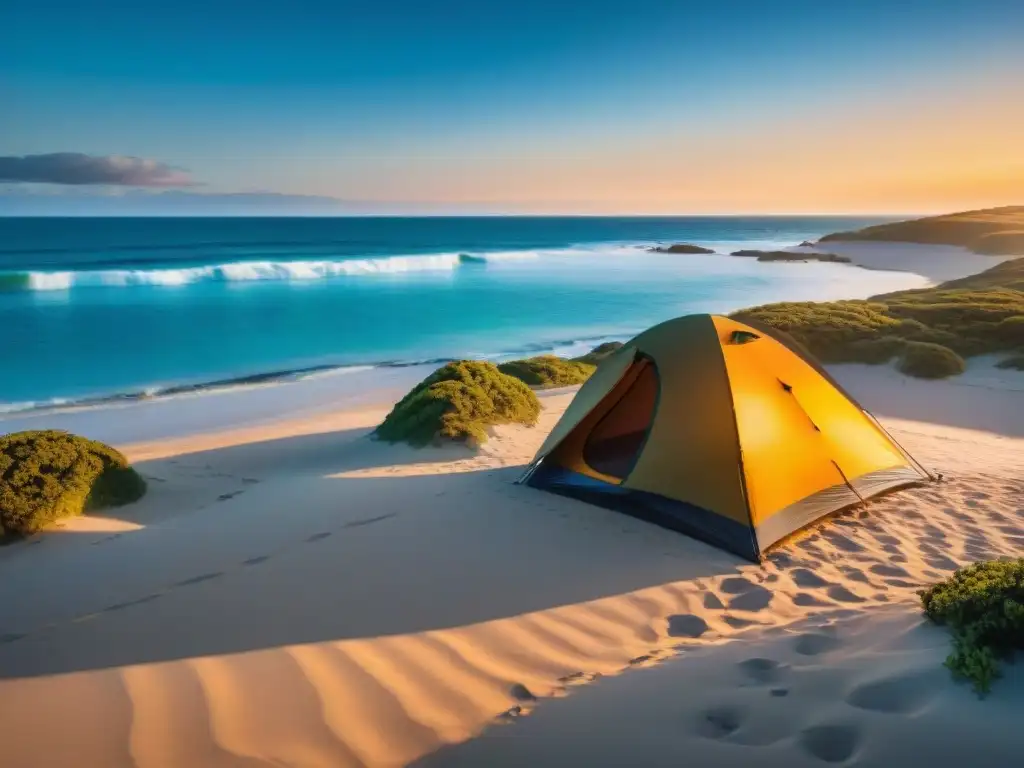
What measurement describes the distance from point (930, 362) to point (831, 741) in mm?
13835

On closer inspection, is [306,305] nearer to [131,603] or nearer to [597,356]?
[597,356]

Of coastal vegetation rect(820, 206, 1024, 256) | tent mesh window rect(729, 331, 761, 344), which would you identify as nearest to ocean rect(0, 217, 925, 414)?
tent mesh window rect(729, 331, 761, 344)

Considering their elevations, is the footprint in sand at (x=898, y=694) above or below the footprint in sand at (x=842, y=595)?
above

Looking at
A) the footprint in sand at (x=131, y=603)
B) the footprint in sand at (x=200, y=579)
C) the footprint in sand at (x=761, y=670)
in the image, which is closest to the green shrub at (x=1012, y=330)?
the footprint in sand at (x=761, y=670)

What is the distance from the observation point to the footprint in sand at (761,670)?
3389 millimetres

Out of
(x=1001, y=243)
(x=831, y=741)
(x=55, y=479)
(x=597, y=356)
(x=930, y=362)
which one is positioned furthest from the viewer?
(x=1001, y=243)

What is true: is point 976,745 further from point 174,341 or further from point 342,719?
point 174,341

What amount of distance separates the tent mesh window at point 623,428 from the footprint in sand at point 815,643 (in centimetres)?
314

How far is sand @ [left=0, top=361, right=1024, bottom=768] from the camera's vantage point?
2961 mm

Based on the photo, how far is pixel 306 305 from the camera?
3441 cm

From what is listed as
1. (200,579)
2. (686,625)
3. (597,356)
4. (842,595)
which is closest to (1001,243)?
(597,356)

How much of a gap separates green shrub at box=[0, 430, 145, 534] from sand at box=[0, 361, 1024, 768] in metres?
0.27

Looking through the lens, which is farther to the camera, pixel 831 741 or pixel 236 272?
pixel 236 272

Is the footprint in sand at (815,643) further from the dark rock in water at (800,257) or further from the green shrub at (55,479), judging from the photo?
the dark rock in water at (800,257)
